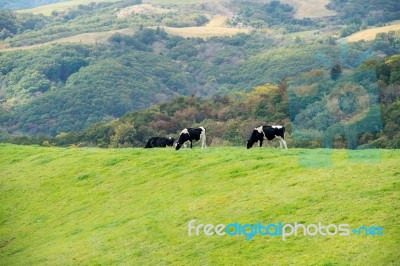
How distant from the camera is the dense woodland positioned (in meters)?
70.5

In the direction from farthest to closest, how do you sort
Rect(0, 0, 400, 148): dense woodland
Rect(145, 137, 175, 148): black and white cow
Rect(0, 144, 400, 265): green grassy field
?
1. Rect(0, 0, 400, 148): dense woodland
2. Rect(145, 137, 175, 148): black and white cow
3. Rect(0, 144, 400, 265): green grassy field

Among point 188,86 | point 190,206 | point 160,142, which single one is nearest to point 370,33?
point 188,86

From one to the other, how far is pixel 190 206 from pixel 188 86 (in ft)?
476

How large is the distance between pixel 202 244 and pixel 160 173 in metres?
8.06

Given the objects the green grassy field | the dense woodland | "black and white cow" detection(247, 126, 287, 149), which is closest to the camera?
the green grassy field

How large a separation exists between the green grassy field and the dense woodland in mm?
20643

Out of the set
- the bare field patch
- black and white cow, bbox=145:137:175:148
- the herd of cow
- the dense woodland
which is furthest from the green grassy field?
the bare field patch

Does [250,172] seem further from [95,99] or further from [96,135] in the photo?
[95,99]

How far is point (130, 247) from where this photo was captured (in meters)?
22.7

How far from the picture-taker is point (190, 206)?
961 inches

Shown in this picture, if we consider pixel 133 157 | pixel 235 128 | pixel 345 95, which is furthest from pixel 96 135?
Answer: pixel 133 157

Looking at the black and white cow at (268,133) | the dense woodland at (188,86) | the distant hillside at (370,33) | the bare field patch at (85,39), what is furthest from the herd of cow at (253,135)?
the bare field patch at (85,39)

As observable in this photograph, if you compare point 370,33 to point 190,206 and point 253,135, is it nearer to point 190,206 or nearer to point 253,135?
point 253,135

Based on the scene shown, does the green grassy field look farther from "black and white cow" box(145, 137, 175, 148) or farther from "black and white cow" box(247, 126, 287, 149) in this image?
"black and white cow" box(145, 137, 175, 148)
